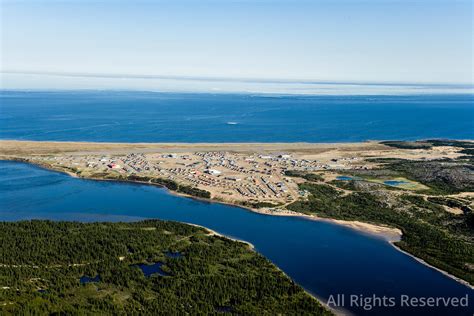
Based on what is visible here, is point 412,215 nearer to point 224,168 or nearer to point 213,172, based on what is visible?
point 213,172

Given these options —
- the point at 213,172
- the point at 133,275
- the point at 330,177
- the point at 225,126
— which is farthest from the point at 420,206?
the point at 225,126

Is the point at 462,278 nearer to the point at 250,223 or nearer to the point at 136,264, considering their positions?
the point at 250,223

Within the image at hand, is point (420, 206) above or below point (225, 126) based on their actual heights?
below

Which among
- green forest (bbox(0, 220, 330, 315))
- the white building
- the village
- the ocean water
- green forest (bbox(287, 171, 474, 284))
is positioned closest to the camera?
green forest (bbox(0, 220, 330, 315))

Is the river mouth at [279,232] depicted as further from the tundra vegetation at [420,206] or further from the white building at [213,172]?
the white building at [213,172]

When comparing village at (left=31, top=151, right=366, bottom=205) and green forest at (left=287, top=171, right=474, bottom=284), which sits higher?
village at (left=31, top=151, right=366, bottom=205)

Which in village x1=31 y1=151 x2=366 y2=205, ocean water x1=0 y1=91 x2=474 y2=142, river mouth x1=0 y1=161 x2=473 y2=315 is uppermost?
ocean water x1=0 y1=91 x2=474 y2=142

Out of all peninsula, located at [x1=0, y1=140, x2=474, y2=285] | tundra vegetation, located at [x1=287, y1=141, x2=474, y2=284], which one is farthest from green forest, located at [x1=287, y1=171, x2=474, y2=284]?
peninsula, located at [x1=0, y1=140, x2=474, y2=285]

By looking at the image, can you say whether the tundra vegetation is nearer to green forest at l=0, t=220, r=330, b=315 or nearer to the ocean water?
green forest at l=0, t=220, r=330, b=315
